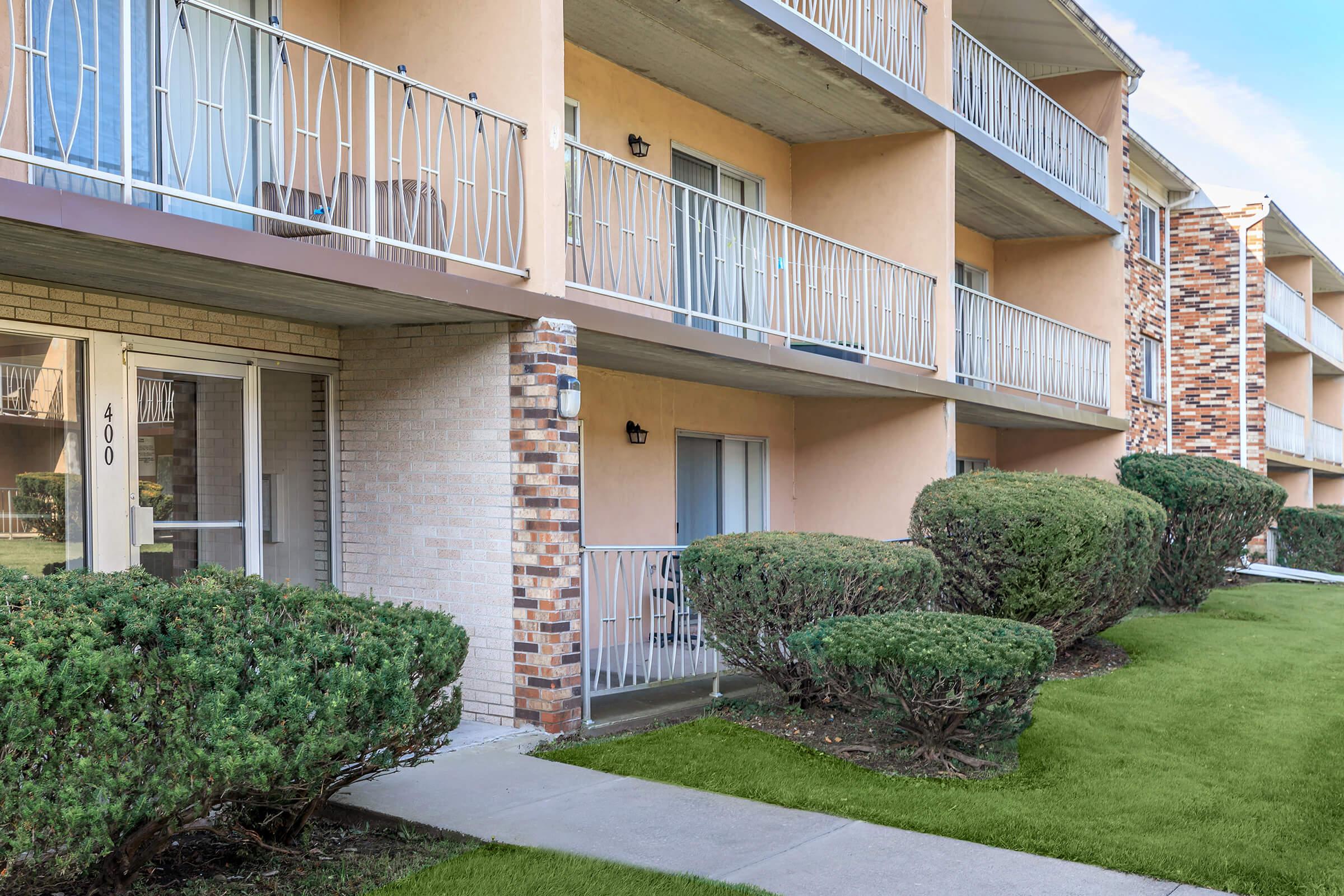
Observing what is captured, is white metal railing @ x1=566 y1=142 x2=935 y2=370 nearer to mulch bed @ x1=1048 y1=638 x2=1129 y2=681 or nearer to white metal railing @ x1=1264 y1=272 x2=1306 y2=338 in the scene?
mulch bed @ x1=1048 y1=638 x2=1129 y2=681

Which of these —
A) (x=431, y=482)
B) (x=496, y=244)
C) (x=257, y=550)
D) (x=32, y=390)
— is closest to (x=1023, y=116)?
(x=496, y=244)

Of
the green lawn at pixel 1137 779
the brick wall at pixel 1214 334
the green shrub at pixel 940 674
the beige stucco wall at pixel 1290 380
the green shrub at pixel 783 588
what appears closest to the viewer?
the green lawn at pixel 1137 779

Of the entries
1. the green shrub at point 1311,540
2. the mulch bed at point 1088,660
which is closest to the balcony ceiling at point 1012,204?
the mulch bed at point 1088,660

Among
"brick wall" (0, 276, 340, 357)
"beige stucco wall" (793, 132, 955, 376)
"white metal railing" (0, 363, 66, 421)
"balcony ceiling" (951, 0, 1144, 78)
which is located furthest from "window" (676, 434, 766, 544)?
"white metal railing" (0, 363, 66, 421)

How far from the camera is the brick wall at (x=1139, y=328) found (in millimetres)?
17500

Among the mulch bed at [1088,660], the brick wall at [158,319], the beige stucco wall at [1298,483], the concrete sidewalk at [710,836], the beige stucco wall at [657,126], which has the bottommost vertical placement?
the mulch bed at [1088,660]

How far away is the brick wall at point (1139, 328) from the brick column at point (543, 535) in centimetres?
1248

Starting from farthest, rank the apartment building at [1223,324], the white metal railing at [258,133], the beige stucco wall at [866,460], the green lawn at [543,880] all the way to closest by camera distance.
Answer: the apartment building at [1223,324]
the beige stucco wall at [866,460]
the white metal railing at [258,133]
the green lawn at [543,880]

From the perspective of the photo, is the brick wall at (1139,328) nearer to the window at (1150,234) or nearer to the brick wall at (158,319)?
the window at (1150,234)

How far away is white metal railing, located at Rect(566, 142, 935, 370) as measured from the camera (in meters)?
8.80

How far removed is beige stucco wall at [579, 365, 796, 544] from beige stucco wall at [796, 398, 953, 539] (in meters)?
0.97

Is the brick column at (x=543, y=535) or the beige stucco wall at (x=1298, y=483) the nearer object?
the brick column at (x=543, y=535)

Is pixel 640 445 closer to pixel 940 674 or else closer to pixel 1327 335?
pixel 940 674

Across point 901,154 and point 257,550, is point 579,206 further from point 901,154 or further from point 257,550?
point 901,154
